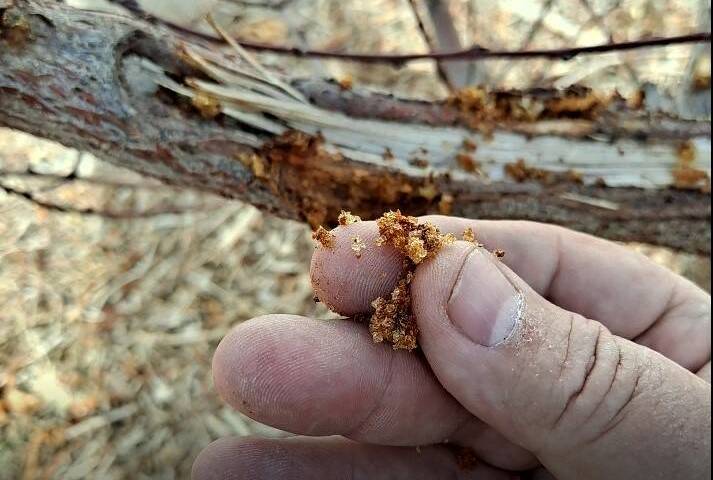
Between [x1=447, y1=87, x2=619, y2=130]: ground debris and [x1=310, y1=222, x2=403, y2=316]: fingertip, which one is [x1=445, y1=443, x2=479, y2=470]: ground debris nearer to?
[x1=310, y1=222, x2=403, y2=316]: fingertip

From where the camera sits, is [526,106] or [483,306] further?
[526,106]

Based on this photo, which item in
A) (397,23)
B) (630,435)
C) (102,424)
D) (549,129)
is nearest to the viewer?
(630,435)

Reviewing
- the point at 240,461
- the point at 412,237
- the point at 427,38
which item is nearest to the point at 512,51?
the point at 427,38

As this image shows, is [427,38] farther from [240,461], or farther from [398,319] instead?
[240,461]

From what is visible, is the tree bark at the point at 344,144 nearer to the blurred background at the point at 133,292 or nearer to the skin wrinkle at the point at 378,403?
the blurred background at the point at 133,292

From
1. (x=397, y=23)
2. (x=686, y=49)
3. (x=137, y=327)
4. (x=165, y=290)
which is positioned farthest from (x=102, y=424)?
(x=686, y=49)

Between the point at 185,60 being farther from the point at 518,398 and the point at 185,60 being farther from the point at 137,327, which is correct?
the point at 137,327

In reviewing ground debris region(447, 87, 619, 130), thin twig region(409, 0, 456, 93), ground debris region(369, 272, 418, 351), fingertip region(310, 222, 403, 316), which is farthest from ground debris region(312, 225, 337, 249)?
thin twig region(409, 0, 456, 93)

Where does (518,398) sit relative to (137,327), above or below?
above

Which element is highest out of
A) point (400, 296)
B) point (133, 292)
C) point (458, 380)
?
point (400, 296)
